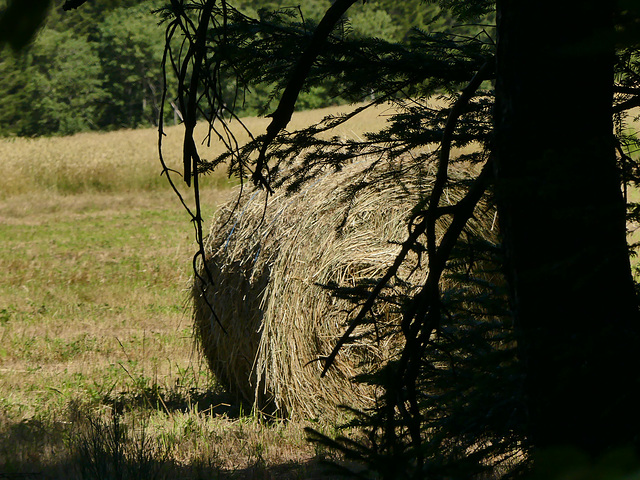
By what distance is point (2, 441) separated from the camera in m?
4.65

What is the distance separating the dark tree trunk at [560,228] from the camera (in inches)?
66.4

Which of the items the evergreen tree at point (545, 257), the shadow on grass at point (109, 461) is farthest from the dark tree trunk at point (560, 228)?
the shadow on grass at point (109, 461)

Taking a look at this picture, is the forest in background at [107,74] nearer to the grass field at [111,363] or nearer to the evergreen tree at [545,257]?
the grass field at [111,363]

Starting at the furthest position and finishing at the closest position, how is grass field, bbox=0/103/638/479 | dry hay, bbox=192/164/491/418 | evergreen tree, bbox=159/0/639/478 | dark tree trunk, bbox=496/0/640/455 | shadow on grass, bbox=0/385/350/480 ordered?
dry hay, bbox=192/164/491/418 < grass field, bbox=0/103/638/479 < shadow on grass, bbox=0/385/350/480 < dark tree trunk, bbox=496/0/640/455 < evergreen tree, bbox=159/0/639/478

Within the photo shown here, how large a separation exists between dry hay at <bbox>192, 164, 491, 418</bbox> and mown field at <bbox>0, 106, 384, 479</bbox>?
0.29 meters

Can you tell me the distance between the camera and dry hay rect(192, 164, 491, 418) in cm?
511

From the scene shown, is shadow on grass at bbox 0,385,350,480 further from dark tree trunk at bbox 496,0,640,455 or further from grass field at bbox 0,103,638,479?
dark tree trunk at bbox 496,0,640,455

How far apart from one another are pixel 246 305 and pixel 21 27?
16.1ft

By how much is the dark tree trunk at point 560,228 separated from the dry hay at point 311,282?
3.08m

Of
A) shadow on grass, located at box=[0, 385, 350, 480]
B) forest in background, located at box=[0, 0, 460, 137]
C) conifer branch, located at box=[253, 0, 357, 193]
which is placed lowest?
shadow on grass, located at box=[0, 385, 350, 480]

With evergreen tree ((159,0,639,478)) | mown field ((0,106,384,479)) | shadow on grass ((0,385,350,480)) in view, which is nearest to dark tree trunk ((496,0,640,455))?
evergreen tree ((159,0,639,478))

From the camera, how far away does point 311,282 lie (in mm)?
5094

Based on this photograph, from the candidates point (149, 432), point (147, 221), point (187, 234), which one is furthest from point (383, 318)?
point (147, 221)

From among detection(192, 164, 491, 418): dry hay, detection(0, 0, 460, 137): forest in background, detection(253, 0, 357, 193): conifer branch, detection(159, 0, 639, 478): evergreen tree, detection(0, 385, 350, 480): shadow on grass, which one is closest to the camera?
detection(159, 0, 639, 478): evergreen tree
